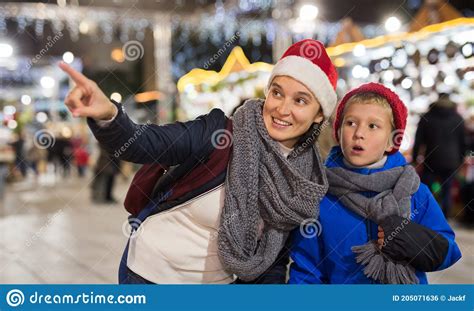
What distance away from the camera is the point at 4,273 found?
10.4ft

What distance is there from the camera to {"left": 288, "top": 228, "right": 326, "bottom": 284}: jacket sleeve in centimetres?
142

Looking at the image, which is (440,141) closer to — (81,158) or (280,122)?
(280,122)

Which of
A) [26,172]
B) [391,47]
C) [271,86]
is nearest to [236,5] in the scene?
[391,47]

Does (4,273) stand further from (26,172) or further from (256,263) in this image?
(26,172)

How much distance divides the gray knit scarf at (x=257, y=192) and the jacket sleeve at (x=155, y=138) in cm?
8

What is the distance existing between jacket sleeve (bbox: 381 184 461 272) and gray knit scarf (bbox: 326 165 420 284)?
32 mm

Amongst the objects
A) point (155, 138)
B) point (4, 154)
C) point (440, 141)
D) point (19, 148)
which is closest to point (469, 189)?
point (440, 141)

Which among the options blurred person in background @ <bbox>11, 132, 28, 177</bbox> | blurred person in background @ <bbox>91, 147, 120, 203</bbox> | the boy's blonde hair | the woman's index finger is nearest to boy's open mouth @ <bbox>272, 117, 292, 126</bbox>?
the boy's blonde hair

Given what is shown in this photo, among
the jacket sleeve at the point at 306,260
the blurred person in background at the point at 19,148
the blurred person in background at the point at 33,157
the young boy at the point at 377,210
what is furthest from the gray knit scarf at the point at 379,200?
the blurred person in background at the point at 33,157

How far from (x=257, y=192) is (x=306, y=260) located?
29 cm

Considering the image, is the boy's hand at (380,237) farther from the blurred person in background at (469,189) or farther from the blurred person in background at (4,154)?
the blurred person in background at (4,154)

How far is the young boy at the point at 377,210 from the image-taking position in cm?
130


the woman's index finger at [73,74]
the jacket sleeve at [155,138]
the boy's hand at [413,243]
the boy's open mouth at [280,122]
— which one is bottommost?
the boy's hand at [413,243]
